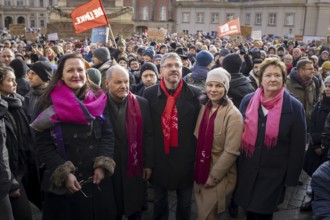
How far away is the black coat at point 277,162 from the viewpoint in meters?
3.55

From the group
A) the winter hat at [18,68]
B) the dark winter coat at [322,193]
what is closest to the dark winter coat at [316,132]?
the dark winter coat at [322,193]

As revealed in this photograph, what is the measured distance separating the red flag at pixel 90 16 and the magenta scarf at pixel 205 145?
704cm

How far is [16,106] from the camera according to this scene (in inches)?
147

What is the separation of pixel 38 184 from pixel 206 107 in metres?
2.36

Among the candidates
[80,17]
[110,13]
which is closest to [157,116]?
[80,17]

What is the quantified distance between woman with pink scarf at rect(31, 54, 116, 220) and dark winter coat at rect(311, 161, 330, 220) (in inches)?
73.6

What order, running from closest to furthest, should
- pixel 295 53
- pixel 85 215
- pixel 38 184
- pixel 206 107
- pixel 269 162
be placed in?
pixel 85 215, pixel 269 162, pixel 206 107, pixel 38 184, pixel 295 53

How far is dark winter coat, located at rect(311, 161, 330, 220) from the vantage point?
2605mm

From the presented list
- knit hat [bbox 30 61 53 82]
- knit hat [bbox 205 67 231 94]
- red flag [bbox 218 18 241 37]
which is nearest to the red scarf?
knit hat [bbox 205 67 231 94]

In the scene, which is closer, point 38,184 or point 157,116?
point 157,116

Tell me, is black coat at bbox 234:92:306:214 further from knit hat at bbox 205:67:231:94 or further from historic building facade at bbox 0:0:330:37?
historic building facade at bbox 0:0:330:37

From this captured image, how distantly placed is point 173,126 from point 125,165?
0.72 m

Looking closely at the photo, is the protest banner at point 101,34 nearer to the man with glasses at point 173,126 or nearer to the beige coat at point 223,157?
the man with glasses at point 173,126

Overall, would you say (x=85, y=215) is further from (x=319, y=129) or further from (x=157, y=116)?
(x=319, y=129)
